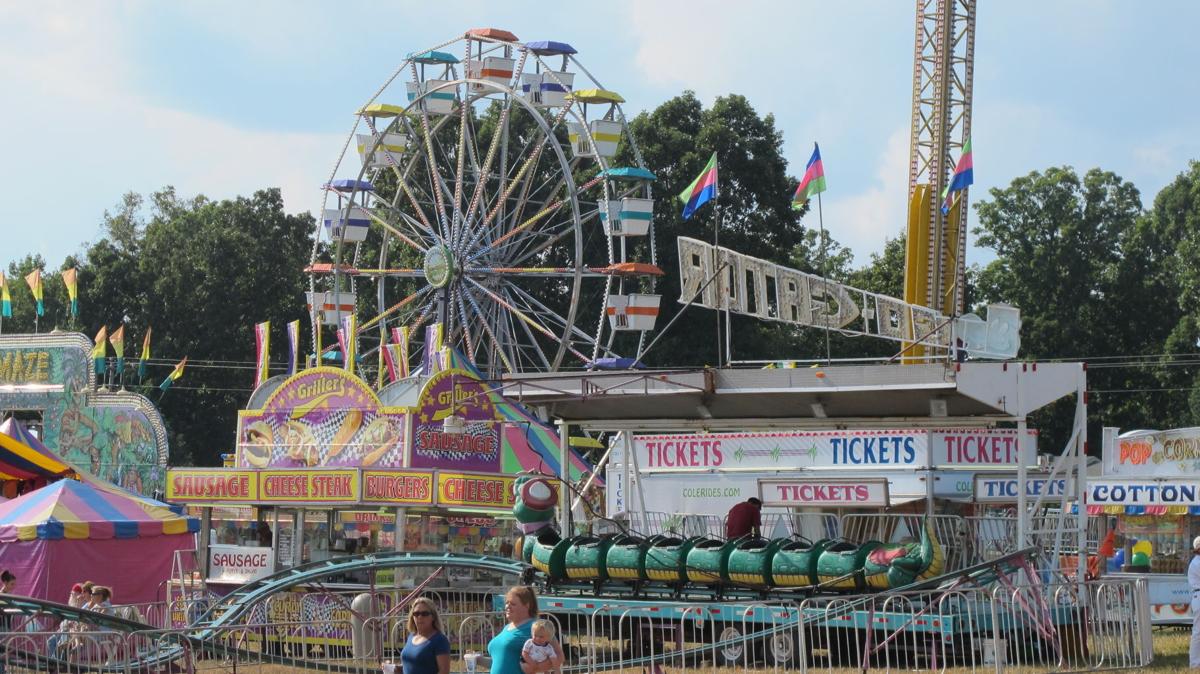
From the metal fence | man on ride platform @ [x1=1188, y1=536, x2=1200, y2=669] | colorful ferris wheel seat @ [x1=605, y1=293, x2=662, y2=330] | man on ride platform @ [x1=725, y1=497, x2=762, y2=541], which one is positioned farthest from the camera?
colorful ferris wheel seat @ [x1=605, y1=293, x2=662, y2=330]

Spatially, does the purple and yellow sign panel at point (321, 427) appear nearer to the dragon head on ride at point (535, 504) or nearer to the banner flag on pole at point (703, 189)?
the dragon head on ride at point (535, 504)

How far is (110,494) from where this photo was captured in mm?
24984

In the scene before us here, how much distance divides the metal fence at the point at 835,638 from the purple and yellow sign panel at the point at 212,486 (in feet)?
25.6

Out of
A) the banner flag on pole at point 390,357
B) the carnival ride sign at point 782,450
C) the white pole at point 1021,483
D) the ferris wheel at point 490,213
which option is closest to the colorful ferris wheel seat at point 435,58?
the ferris wheel at point 490,213

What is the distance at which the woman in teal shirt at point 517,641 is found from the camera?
10.2 metres

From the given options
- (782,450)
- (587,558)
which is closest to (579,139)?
(782,450)

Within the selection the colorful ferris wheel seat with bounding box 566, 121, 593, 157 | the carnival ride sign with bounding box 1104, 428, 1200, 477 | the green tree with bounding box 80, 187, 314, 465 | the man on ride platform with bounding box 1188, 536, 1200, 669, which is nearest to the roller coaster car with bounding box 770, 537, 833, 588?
the man on ride platform with bounding box 1188, 536, 1200, 669

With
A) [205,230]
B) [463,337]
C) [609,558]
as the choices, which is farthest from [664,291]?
[609,558]

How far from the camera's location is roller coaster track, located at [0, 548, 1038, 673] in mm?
15180

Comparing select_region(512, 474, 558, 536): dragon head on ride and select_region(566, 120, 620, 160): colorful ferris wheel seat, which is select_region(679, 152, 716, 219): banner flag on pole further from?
select_region(566, 120, 620, 160): colorful ferris wheel seat

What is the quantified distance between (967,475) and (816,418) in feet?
7.27

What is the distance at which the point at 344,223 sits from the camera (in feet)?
141

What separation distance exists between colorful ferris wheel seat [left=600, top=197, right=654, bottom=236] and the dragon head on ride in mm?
19126

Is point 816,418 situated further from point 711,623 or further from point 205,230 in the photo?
point 205,230
